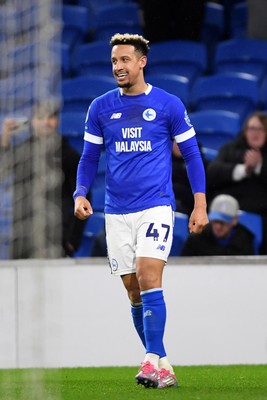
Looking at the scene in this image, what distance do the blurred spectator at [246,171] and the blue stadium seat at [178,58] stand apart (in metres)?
1.24

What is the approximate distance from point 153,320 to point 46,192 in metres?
2.97

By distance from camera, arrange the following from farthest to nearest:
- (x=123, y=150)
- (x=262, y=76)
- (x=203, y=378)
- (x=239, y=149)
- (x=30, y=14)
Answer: (x=262, y=76) < (x=239, y=149) < (x=30, y=14) < (x=203, y=378) < (x=123, y=150)

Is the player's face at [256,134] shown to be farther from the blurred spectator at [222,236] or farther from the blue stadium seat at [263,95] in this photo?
the blue stadium seat at [263,95]

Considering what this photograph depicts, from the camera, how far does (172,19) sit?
10.1 m

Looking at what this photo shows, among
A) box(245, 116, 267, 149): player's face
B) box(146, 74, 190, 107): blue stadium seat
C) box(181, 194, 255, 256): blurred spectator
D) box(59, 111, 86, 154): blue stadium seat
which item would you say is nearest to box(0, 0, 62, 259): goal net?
box(59, 111, 86, 154): blue stadium seat

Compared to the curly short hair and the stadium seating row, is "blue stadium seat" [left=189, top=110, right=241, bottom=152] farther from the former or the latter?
the curly short hair

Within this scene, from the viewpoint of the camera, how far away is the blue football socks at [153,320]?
19.7 feet

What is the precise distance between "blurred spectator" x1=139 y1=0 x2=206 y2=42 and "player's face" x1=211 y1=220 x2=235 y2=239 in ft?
6.34

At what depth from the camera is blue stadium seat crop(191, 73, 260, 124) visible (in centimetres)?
988

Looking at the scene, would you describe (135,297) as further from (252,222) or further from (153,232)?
(252,222)

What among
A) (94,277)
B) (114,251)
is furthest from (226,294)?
(114,251)

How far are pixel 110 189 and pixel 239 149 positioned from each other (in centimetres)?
310

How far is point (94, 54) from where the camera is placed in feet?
33.8

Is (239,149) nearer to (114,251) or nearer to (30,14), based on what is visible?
(30,14)
